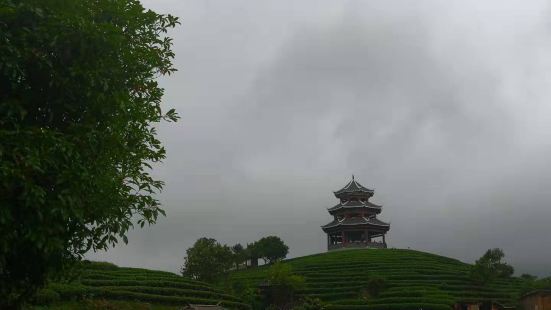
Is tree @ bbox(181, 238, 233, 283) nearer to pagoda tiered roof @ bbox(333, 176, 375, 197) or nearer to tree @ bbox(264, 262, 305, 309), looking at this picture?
tree @ bbox(264, 262, 305, 309)

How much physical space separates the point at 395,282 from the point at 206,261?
1927 centimetres

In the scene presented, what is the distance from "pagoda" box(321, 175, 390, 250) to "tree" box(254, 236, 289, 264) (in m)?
7.08

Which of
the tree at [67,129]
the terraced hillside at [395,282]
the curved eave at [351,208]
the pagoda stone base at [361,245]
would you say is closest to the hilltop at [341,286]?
the terraced hillside at [395,282]

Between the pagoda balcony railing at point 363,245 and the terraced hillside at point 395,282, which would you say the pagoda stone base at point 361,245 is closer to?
the pagoda balcony railing at point 363,245

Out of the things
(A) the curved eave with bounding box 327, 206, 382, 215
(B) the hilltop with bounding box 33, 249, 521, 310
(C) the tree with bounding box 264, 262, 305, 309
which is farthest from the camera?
(A) the curved eave with bounding box 327, 206, 382, 215

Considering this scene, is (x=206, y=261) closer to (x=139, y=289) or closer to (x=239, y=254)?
(x=139, y=289)

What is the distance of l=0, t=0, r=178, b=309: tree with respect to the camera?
750cm

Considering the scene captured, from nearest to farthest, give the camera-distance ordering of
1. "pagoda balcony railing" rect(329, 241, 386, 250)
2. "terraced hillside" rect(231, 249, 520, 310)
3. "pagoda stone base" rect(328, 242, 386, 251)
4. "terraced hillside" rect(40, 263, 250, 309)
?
"terraced hillside" rect(40, 263, 250, 309), "terraced hillside" rect(231, 249, 520, 310), "pagoda stone base" rect(328, 242, 386, 251), "pagoda balcony railing" rect(329, 241, 386, 250)

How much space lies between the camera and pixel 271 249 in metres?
85.7

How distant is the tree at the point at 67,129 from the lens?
295 inches

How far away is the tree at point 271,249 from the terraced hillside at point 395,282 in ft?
35.7

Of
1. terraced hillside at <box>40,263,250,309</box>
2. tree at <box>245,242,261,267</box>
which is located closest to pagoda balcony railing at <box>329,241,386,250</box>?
tree at <box>245,242,261,267</box>

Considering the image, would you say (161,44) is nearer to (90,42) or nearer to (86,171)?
(90,42)

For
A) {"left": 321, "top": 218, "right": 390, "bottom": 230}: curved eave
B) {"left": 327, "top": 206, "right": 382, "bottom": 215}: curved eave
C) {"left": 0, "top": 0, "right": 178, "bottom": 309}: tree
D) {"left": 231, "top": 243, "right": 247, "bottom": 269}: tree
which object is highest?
{"left": 327, "top": 206, "right": 382, "bottom": 215}: curved eave
